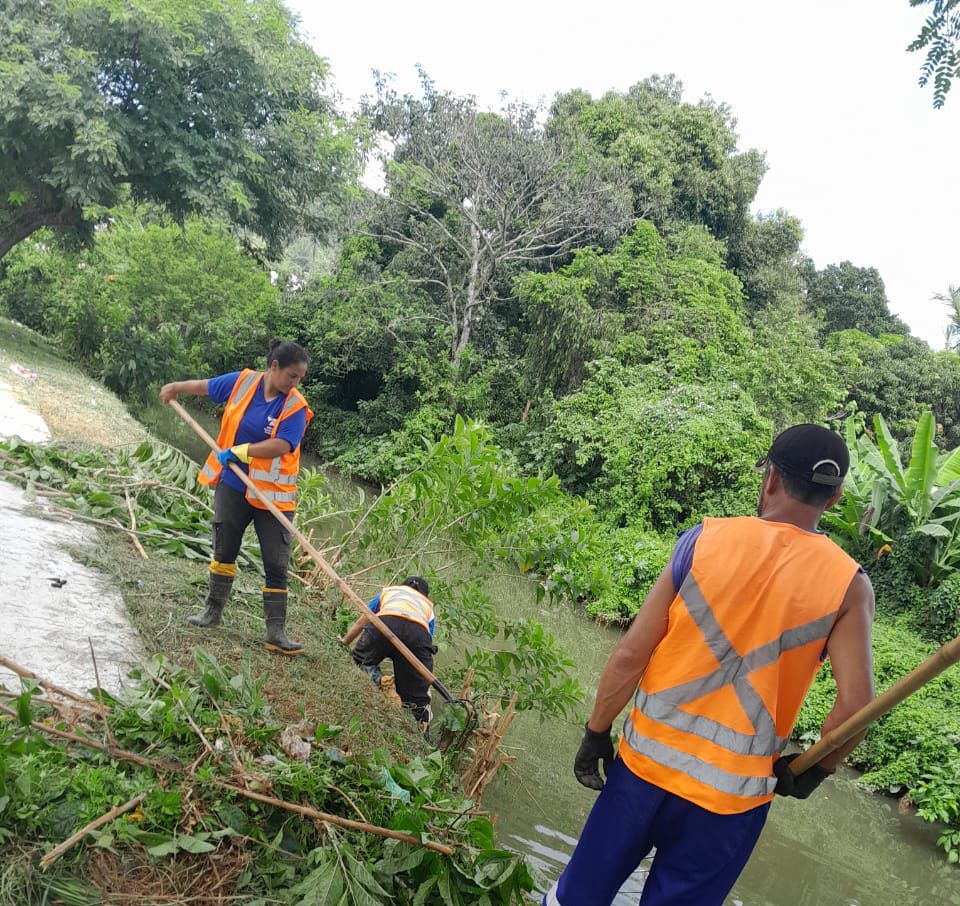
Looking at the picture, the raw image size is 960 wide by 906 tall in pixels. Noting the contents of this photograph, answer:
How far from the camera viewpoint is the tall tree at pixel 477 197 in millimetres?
20594

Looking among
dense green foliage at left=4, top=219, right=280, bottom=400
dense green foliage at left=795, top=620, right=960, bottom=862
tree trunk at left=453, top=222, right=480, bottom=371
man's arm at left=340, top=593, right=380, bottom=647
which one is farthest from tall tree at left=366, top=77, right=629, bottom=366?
man's arm at left=340, top=593, right=380, bottom=647

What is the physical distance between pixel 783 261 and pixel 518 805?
78.8ft

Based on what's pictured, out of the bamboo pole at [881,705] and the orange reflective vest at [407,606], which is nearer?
the bamboo pole at [881,705]

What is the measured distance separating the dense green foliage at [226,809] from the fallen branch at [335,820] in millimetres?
22

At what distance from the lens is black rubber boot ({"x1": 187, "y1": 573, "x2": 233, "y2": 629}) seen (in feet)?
15.2

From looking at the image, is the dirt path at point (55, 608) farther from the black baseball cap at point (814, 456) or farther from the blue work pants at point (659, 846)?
the black baseball cap at point (814, 456)

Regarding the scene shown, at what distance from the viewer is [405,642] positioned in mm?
5184

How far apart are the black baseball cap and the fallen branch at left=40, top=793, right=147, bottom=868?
2.35 metres

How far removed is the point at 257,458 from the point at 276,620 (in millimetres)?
1042

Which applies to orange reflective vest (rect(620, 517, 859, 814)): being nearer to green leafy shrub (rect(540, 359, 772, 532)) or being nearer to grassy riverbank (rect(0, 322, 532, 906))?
grassy riverbank (rect(0, 322, 532, 906))

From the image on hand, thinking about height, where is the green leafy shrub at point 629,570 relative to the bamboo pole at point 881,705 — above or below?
below

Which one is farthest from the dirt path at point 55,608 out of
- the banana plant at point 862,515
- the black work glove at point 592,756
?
the banana plant at point 862,515

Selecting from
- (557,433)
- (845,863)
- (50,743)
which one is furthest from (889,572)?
(50,743)

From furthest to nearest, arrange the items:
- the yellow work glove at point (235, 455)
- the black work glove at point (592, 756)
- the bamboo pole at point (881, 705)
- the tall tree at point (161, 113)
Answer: the tall tree at point (161, 113)
the yellow work glove at point (235, 455)
the black work glove at point (592, 756)
the bamboo pole at point (881, 705)
